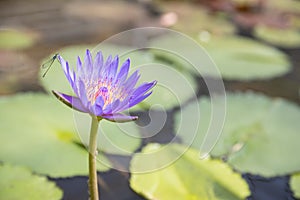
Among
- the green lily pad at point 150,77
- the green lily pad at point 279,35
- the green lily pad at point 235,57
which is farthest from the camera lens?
the green lily pad at point 279,35

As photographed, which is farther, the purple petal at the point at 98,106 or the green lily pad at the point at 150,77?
the green lily pad at the point at 150,77

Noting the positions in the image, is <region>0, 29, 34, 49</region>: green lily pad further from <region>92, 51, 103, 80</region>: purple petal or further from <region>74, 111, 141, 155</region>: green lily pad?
<region>92, 51, 103, 80</region>: purple petal

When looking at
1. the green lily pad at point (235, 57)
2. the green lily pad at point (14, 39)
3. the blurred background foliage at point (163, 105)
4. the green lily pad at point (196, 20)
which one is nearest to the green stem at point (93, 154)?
the blurred background foliage at point (163, 105)

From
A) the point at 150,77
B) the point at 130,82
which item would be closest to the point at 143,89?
the point at 130,82

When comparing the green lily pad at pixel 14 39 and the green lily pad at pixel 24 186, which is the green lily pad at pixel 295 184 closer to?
the green lily pad at pixel 24 186

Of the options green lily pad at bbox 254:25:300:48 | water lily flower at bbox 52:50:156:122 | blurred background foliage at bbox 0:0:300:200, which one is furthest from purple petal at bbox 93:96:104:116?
green lily pad at bbox 254:25:300:48

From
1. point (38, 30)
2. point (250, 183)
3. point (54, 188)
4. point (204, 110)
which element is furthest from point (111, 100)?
point (38, 30)
